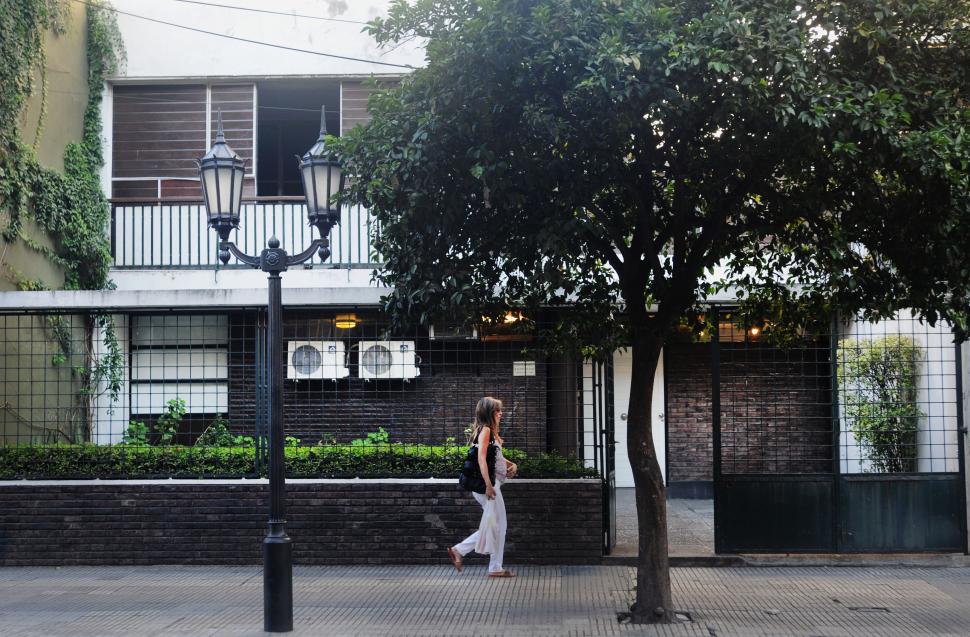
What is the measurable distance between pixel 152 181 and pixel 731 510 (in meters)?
9.76

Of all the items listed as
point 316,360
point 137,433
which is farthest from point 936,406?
point 137,433

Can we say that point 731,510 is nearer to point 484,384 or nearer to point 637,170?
point 484,384

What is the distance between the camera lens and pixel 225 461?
11.7m

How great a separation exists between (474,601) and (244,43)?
994cm

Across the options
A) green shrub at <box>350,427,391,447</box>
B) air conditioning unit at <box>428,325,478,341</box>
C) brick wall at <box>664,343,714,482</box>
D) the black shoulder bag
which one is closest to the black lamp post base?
the black shoulder bag

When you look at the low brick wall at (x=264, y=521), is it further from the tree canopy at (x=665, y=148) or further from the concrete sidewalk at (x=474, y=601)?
the tree canopy at (x=665, y=148)

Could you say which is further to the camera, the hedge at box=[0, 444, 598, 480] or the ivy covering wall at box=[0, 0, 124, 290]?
the ivy covering wall at box=[0, 0, 124, 290]

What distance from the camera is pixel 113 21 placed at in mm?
15664

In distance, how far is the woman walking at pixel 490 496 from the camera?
33.6 feet

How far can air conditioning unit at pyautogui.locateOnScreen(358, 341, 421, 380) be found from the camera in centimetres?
1168

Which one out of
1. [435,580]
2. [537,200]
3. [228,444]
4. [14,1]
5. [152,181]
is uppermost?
[14,1]

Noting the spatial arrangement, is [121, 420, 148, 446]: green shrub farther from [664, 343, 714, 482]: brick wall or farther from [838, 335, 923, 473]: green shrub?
[664, 343, 714, 482]: brick wall

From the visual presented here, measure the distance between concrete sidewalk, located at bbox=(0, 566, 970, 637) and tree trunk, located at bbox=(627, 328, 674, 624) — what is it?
239 mm

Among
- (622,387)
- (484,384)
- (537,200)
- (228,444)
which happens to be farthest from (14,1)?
(622,387)
